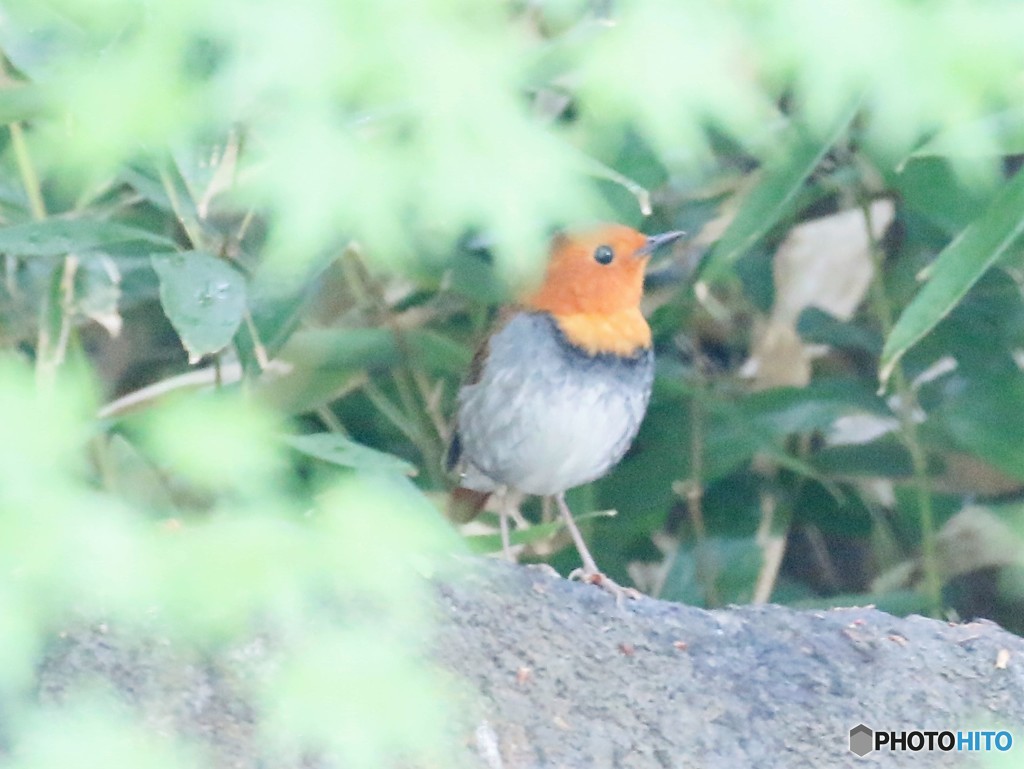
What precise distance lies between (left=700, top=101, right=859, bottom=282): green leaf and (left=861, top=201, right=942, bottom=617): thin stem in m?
0.44

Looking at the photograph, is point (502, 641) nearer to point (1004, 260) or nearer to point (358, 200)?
point (358, 200)

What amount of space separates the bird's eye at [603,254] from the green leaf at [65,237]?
994 millimetres

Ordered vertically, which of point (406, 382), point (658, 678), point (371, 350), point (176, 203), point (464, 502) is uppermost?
point (176, 203)

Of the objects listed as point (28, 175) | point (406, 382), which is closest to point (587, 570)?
point (406, 382)

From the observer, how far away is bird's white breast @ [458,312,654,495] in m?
3.10

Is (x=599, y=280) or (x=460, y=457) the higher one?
(x=599, y=280)

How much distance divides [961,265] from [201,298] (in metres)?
1.45

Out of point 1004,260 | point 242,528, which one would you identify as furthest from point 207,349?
point 1004,260

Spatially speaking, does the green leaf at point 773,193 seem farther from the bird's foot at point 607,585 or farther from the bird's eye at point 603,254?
the bird's foot at point 607,585

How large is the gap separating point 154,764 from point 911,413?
2.69 meters

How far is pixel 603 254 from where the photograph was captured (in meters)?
3.23

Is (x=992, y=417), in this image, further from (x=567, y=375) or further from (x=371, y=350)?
(x=371, y=350)

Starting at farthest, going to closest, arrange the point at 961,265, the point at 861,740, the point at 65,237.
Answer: the point at 961,265 → the point at 65,237 → the point at 861,740

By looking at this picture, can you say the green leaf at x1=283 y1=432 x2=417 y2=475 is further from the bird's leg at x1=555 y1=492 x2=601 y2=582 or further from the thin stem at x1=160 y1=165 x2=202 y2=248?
the bird's leg at x1=555 y1=492 x2=601 y2=582
